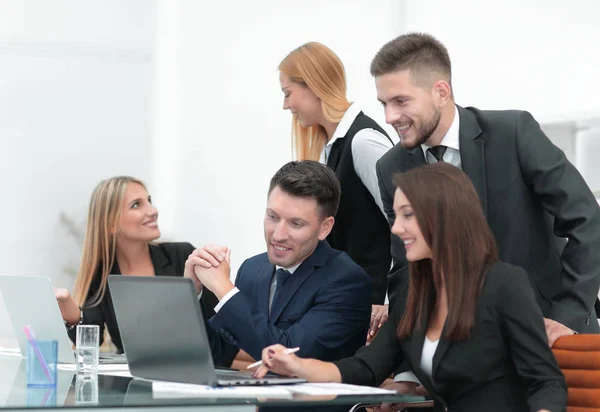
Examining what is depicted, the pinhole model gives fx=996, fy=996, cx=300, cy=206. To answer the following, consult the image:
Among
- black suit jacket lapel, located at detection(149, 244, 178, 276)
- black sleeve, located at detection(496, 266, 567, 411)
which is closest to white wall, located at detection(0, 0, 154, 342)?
black suit jacket lapel, located at detection(149, 244, 178, 276)

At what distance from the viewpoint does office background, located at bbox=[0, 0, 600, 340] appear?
479 cm

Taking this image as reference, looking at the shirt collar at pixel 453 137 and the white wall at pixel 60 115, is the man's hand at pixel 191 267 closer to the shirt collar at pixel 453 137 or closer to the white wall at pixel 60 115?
the shirt collar at pixel 453 137

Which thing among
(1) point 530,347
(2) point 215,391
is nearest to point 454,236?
(1) point 530,347

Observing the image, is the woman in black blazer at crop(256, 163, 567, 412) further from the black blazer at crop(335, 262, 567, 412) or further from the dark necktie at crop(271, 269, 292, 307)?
the dark necktie at crop(271, 269, 292, 307)

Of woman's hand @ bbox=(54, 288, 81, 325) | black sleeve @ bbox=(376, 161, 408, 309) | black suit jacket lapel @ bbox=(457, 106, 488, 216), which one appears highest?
black suit jacket lapel @ bbox=(457, 106, 488, 216)

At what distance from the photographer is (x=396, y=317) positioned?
2.36 meters

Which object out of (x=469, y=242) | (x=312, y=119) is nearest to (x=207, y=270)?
(x=469, y=242)

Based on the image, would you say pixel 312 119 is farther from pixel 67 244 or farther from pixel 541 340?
pixel 67 244

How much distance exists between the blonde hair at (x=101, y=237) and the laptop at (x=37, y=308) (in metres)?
1.31

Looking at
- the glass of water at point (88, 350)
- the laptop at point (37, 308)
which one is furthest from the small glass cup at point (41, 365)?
the laptop at point (37, 308)

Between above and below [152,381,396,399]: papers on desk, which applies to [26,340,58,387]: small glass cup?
below

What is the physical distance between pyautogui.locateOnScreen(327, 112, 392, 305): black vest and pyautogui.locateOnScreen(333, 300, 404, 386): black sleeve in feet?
2.59

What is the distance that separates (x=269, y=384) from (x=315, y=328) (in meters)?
0.51

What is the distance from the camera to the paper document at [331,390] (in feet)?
6.25
